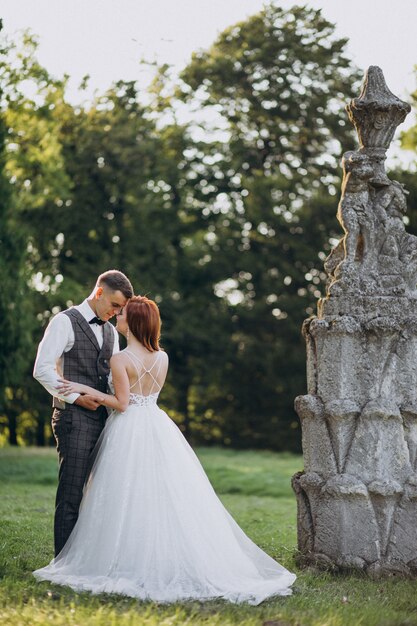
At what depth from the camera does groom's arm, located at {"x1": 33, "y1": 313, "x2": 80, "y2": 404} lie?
7707 millimetres

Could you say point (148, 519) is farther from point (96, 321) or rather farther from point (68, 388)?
point (96, 321)

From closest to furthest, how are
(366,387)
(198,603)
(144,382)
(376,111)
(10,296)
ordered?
(198,603) → (144,382) → (366,387) → (376,111) → (10,296)

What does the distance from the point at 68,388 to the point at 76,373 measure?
25 centimetres

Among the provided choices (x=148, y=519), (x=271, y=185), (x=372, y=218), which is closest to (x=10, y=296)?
(x=271, y=185)

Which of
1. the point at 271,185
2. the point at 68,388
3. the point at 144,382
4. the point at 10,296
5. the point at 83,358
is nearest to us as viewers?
the point at 68,388

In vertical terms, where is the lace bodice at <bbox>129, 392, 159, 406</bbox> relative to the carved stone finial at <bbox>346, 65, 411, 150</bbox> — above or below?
below

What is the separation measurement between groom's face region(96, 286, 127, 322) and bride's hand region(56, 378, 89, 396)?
0.62 meters

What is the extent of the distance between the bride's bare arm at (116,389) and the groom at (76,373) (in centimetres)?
5

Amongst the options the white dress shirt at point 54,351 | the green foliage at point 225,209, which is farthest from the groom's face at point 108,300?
the green foliage at point 225,209

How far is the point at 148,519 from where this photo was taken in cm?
A: 738

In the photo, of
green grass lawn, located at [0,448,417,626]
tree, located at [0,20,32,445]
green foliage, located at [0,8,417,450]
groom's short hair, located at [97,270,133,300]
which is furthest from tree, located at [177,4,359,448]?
groom's short hair, located at [97,270,133,300]

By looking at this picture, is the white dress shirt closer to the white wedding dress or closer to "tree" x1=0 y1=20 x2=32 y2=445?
the white wedding dress

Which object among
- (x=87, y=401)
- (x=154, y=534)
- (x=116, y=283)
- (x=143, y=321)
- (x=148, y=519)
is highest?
(x=116, y=283)

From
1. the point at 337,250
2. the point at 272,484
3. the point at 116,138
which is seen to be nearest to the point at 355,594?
the point at 337,250
